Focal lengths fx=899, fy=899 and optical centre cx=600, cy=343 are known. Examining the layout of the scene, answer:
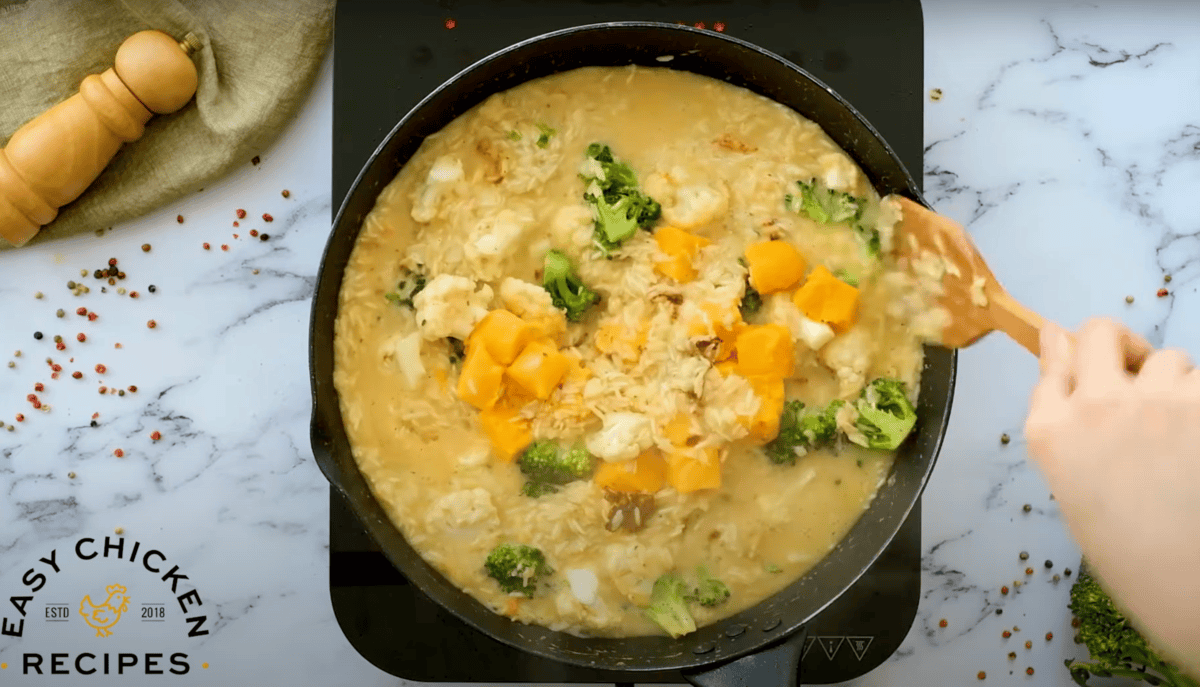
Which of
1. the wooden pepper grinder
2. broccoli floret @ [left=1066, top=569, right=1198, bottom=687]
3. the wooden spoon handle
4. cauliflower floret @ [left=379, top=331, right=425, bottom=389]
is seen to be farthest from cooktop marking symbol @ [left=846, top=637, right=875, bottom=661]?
the wooden pepper grinder

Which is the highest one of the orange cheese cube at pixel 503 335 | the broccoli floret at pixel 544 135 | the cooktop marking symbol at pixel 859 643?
the broccoli floret at pixel 544 135

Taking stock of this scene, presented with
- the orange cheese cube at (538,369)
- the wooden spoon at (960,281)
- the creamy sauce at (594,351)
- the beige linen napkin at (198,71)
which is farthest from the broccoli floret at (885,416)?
the beige linen napkin at (198,71)

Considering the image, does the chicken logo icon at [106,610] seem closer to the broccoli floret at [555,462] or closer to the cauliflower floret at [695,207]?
the broccoli floret at [555,462]

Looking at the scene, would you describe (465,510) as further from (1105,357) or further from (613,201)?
(1105,357)

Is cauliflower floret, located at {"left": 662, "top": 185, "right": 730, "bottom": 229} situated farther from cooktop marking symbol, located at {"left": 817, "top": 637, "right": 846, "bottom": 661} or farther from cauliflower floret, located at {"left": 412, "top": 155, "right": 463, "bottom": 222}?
cooktop marking symbol, located at {"left": 817, "top": 637, "right": 846, "bottom": 661}

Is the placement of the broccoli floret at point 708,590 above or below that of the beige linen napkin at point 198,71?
below

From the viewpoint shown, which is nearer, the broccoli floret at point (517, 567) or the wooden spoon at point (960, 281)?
the wooden spoon at point (960, 281)
